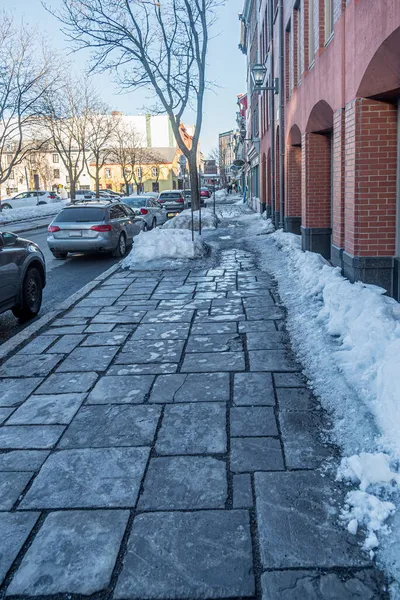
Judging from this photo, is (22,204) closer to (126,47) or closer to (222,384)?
(126,47)

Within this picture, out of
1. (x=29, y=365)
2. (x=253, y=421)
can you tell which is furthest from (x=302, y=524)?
(x=29, y=365)

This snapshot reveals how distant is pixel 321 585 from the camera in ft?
8.29

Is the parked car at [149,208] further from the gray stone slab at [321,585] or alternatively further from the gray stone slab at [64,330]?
the gray stone slab at [321,585]

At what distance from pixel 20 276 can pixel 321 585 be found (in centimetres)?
609

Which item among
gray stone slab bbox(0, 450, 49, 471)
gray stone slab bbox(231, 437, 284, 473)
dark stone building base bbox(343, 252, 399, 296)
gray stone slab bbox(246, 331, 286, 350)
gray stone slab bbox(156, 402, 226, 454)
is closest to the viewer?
gray stone slab bbox(231, 437, 284, 473)

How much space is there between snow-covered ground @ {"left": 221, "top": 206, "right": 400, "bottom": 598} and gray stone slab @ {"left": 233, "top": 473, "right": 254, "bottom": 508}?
1.73ft

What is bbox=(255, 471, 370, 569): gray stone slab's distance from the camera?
2.71 metres

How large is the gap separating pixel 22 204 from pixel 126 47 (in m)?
30.9

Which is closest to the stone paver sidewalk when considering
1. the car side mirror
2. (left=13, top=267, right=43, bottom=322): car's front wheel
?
(left=13, top=267, right=43, bottom=322): car's front wheel

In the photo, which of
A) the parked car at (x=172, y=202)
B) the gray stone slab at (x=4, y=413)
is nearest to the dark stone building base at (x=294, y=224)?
the gray stone slab at (x=4, y=413)

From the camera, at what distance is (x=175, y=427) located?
4203 millimetres

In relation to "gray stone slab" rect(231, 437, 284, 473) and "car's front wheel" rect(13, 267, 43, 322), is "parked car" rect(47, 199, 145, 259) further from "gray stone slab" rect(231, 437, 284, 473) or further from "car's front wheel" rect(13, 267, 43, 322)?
"gray stone slab" rect(231, 437, 284, 473)

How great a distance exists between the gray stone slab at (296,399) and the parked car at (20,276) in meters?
3.98

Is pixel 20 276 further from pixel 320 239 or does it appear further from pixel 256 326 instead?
pixel 320 239
